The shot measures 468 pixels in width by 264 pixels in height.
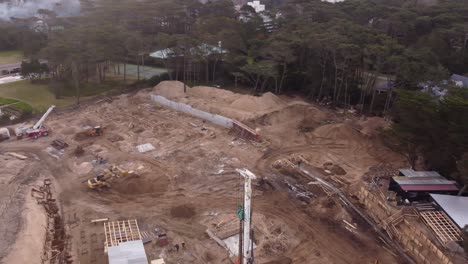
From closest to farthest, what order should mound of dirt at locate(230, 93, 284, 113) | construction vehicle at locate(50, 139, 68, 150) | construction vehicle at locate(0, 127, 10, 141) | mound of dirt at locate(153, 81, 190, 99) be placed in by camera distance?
construction vehicle at locate(50, 139, 68, 150) → construction vehicle at locate(0, 127, 10, 141) → mound of dirt at locate(230, 93, 284, 113) → mound of dirt at locate(153, 81, 190, 99)

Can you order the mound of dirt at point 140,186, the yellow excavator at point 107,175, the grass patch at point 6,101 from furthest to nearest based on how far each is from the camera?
the grass patch at point 6,101 → the yellow excavator at point 107,175 → the mound of dirt at point 140,186

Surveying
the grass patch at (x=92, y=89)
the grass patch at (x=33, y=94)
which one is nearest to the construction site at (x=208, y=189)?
the grass patch at (x=33, y=94)

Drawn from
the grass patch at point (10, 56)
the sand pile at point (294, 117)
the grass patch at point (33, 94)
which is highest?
the sand pile at point (294, 117)

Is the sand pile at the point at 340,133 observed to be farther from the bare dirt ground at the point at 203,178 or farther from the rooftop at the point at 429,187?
the rooftop at the point at 429,187

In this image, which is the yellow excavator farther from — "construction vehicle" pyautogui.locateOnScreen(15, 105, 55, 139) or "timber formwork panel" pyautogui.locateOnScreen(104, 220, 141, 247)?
"construction vehicle" pyautogui.locateOnScreen(15, 105, 55, 139)

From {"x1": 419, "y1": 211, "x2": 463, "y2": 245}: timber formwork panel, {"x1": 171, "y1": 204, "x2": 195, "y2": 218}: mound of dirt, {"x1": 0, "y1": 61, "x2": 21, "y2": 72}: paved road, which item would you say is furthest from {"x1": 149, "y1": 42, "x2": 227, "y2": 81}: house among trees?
{"x1": 419, "y1": 211, "x2": 463, "y2": 245}: timber formwork panel
